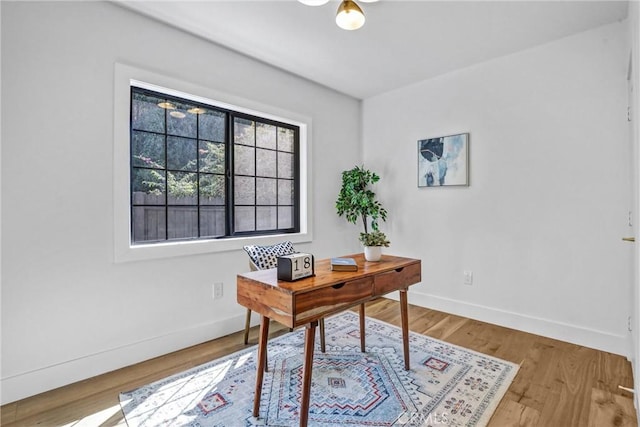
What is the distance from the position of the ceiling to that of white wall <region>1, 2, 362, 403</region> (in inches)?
13.1

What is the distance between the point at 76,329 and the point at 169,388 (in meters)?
0.74

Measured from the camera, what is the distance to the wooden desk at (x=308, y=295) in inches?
57.6

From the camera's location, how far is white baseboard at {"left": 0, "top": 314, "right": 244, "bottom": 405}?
1869 mm

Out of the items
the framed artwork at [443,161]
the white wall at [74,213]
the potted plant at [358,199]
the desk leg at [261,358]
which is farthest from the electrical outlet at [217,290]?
the framed artwork at [443,161]

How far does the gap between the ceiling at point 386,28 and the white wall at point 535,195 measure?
259mm

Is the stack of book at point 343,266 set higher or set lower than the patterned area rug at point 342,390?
higher

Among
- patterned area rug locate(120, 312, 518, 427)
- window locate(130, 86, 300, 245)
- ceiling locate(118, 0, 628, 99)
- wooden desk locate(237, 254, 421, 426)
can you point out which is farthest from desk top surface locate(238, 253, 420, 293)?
ceiling locate(118, 0, 628, 99)

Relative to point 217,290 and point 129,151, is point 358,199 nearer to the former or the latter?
point 217,290

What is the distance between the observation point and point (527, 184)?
286 cm

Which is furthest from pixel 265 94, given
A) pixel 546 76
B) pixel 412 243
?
pixel 546 76

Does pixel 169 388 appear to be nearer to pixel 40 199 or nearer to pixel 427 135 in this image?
pixel 40 199

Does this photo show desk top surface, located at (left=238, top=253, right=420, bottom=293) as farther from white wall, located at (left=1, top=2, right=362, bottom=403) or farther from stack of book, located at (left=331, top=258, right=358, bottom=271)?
white wall, located at (left=1, top=2, right=362, bottom=403)

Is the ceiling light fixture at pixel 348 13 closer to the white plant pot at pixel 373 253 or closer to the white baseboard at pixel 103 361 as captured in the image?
the white plant pot at pixel 373 253

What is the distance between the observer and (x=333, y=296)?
5.31ft
